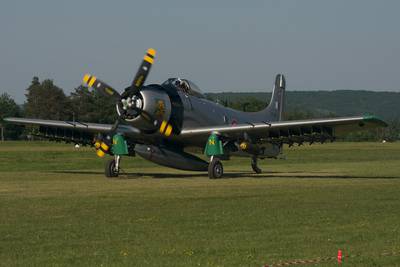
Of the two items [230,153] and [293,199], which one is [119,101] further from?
[293,199]

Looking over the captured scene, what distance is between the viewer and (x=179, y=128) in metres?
30.9

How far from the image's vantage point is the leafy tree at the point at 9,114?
465ft

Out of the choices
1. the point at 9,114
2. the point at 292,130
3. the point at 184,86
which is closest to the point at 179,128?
the point at 184,86

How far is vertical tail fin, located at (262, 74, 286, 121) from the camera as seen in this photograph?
4122 cm

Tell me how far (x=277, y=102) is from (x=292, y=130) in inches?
447

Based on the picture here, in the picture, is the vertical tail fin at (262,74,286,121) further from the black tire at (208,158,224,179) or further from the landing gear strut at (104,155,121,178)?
the landing gear strut at (104,155,121,178)

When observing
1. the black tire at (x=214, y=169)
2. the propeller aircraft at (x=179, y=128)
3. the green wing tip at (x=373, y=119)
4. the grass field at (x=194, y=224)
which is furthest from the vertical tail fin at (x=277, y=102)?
the grass field at (x=194, y=224)

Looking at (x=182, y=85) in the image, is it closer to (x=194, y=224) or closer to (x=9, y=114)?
(x=194, y=224)

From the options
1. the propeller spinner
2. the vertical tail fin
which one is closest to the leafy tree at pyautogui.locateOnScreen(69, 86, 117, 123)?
the vertical tail fin

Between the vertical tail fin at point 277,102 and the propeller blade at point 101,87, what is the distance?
1262 centimetres

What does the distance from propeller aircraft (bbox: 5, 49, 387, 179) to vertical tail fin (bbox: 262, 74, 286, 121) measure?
760 cm

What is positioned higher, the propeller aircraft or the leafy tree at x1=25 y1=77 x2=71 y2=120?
the leafy tree at x1=25 y1=77 x2=71 y2=120

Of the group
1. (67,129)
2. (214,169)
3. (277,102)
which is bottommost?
(214,169)

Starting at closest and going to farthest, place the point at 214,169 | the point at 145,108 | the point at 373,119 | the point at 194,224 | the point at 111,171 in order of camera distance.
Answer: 1. the point at 194,224
2. the point at 373,119
3. the point at 145,108
4. the point at 214,169
5. the point at 111,171
